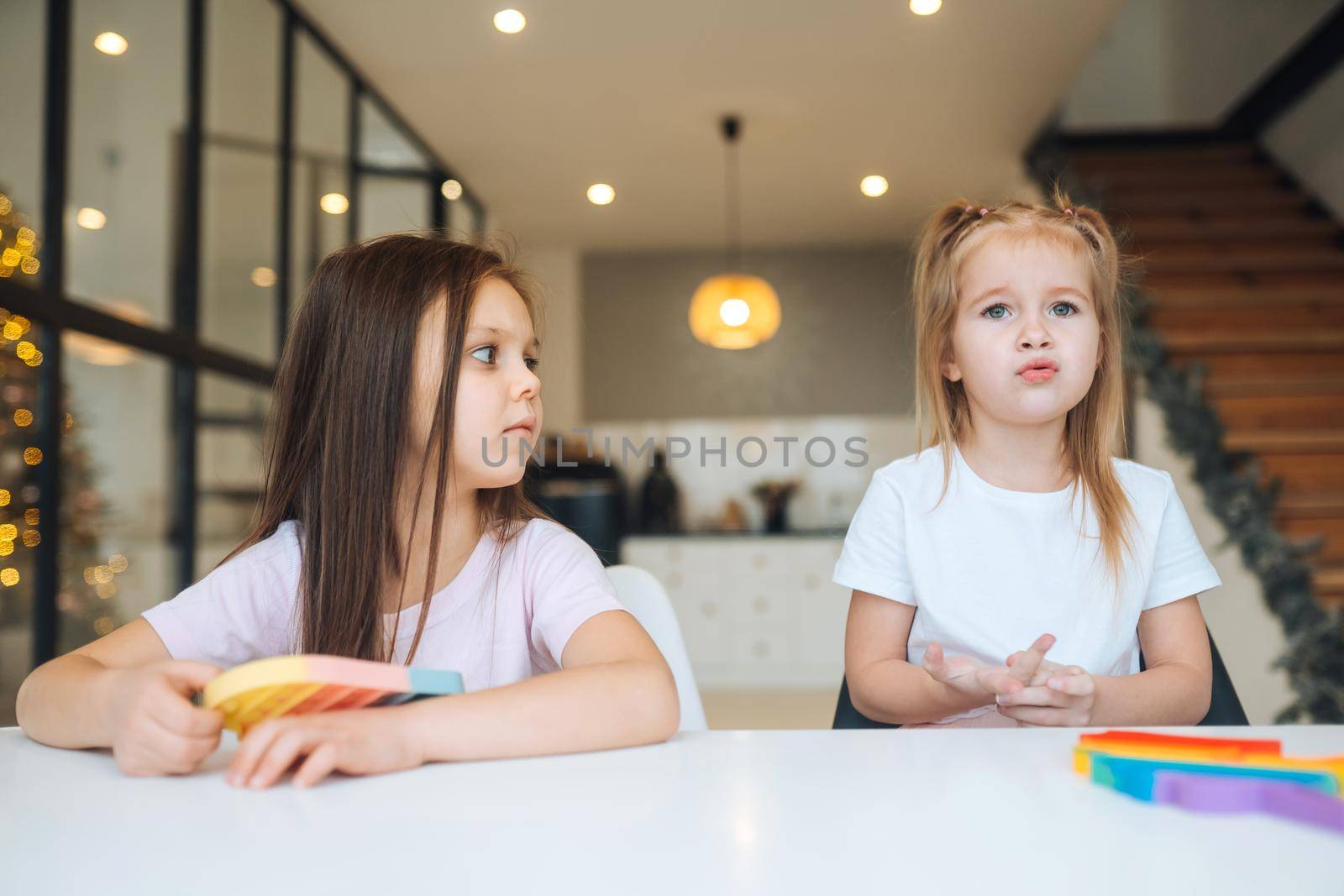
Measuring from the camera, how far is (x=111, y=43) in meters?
2.38

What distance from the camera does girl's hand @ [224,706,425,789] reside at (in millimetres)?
619

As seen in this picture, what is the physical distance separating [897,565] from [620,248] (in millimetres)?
5211

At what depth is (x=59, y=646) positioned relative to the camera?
83.7 inches

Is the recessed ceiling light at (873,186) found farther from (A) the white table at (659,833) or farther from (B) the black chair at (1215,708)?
(A) the white table at (659,833)

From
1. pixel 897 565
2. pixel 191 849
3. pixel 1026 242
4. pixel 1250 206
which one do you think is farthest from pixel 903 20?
pixel 191 849

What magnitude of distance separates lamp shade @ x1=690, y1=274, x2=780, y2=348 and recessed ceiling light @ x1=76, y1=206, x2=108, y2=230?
247cm

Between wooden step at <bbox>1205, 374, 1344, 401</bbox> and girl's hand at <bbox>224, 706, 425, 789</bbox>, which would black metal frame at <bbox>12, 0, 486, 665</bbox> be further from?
wooden step at <bbox>1205, 374, 1344, 401</bbox>

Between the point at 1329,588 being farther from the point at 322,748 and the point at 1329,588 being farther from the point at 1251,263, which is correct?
the point at 322,748

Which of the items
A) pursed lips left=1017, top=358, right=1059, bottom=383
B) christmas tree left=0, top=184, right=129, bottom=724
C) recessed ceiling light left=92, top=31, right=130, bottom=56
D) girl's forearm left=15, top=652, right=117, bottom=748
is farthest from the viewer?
recessed ceiling light left=92, top=31, right=130, bottom=56

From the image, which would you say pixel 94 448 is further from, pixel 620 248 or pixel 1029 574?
pixel 620 248

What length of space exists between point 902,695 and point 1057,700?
216mm

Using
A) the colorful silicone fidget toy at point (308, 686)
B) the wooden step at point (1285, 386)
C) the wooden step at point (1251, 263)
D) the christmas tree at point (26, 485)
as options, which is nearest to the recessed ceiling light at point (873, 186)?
the wooden step at point (1251, 263)

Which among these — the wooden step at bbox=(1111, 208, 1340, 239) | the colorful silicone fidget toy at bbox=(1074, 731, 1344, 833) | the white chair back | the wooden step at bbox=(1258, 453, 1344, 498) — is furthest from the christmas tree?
the wooden step at bbox=(1111, 208, 1340, 239)

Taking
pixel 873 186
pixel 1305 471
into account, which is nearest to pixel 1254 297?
pixel 1305 471
